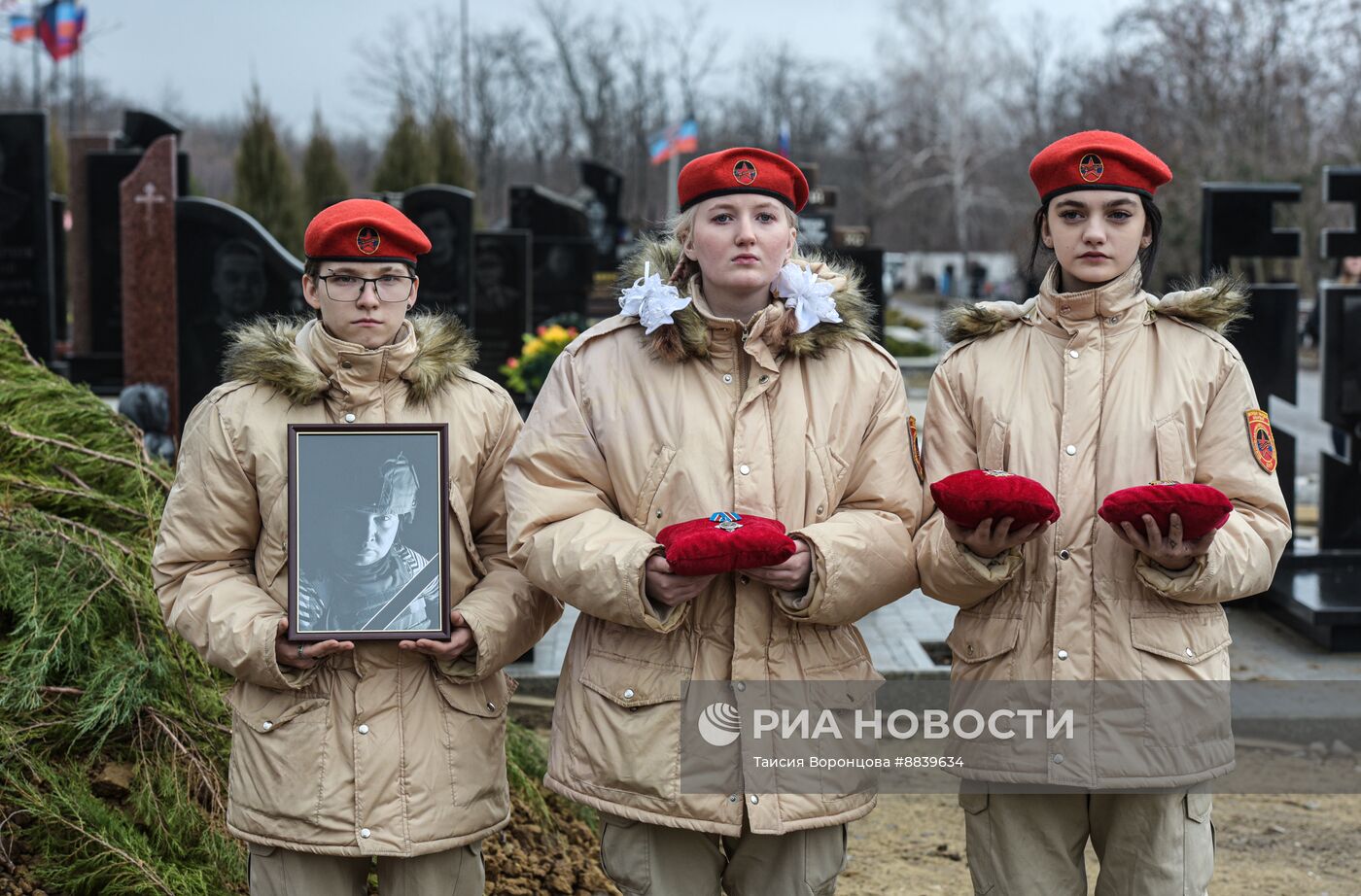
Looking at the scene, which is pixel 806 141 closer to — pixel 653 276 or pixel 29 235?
pixel 29 235

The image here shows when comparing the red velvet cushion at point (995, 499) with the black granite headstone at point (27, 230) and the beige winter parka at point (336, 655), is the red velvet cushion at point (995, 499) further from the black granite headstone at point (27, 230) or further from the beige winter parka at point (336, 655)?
the black granite headstone at point (27, 230)

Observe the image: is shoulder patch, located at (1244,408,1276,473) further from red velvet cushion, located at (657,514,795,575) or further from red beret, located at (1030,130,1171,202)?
red velvet cushion, located at (657,514,795,575)

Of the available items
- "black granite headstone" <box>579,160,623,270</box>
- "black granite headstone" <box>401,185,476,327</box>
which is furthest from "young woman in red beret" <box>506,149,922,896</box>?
"black granite headstone" <box>579,160,623,270</box>

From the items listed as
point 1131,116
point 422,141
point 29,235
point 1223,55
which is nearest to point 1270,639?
point 29,235

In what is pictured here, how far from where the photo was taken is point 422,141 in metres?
26.6

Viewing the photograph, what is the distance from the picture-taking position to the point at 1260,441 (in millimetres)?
2980

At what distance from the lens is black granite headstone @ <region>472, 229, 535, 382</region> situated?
14.2m

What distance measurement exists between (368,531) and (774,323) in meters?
0.97

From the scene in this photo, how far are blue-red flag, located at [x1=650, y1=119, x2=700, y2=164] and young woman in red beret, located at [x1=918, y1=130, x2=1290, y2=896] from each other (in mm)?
22989

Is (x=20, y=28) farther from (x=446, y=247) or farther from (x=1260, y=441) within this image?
(x=1260, y=441)

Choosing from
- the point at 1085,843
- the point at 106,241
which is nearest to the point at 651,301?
the point at 1085,843

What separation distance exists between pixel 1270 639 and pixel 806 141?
59.0 meters

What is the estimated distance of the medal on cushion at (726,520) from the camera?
2.69 m

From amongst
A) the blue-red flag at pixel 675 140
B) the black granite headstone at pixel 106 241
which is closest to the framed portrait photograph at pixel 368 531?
the black granite headstone at pixel 106 241
